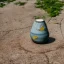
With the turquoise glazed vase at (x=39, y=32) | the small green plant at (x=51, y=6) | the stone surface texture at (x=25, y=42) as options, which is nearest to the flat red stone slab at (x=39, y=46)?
the stone surface texture at (x=25, y=42)

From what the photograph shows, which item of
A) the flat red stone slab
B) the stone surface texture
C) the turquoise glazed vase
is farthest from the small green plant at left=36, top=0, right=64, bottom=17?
the turquoise glazed vase

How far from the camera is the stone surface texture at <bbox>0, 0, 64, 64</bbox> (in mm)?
4730

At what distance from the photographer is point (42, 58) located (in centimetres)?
473

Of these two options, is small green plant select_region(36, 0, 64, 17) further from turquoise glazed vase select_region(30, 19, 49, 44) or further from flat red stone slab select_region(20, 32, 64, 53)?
turquoise glazed vase select_region(30, 19, 49, 44)

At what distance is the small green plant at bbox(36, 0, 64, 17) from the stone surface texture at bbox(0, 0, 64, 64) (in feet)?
0.77

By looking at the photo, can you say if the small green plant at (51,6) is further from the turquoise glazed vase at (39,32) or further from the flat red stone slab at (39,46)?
the turquoise glazed vase at (39,32)

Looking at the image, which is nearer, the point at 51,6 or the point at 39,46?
the point at 39,46

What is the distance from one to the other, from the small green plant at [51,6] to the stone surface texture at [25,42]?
0.23 m

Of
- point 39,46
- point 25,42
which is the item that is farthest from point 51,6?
point 39,46

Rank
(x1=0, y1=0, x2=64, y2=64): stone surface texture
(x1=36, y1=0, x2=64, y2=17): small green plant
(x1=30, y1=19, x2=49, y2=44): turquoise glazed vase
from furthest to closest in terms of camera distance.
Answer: (x1=36, y1=0, x2=64, y2=17): small green plant → (x1=30, y1=19, x2=49, y2=44): turquoise glazed vase → (x1=0, y1=0, x2=64, y2=64): stone surface texture

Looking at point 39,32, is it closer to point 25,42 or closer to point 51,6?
point 25,42

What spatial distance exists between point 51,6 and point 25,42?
379 cm

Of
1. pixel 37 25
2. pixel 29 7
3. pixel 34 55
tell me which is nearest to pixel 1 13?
pixel 29 7

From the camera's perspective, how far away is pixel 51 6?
905 centimetres
